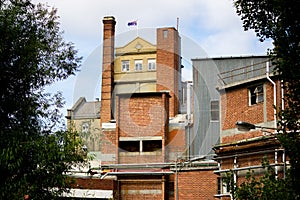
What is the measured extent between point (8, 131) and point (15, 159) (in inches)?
30.1

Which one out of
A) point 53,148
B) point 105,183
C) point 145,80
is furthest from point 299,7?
point 145,80

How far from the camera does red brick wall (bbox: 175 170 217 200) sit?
130 ft

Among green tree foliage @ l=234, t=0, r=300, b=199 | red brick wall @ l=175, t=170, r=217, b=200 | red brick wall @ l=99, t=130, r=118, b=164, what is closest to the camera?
green tree foliage @ l=234, t=0, r=300, b=199

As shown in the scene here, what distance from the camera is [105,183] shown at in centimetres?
4812

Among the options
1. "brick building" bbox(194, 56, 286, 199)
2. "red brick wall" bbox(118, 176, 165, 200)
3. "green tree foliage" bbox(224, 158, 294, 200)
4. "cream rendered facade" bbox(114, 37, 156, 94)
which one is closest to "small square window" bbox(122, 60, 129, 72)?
"cream rendered facade" bbox(114, 37, 156, 94)

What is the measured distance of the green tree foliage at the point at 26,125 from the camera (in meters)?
16.5

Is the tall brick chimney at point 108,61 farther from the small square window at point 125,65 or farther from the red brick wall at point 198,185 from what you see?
the red brick wall at point 198,185

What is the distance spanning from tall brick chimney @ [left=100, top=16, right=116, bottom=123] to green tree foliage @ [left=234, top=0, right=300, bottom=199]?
156 feet

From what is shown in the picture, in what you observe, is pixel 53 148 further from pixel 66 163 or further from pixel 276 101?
pixel 276 101

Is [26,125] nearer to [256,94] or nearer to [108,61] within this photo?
[256,94]

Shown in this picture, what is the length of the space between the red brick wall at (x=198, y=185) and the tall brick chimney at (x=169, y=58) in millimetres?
19855

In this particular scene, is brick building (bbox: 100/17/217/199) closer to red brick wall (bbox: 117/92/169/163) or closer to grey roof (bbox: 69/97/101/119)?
red brick wall (bbox: 117/92/169/163)

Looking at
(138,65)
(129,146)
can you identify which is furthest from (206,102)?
(138,65)

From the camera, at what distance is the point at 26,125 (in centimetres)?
1711
